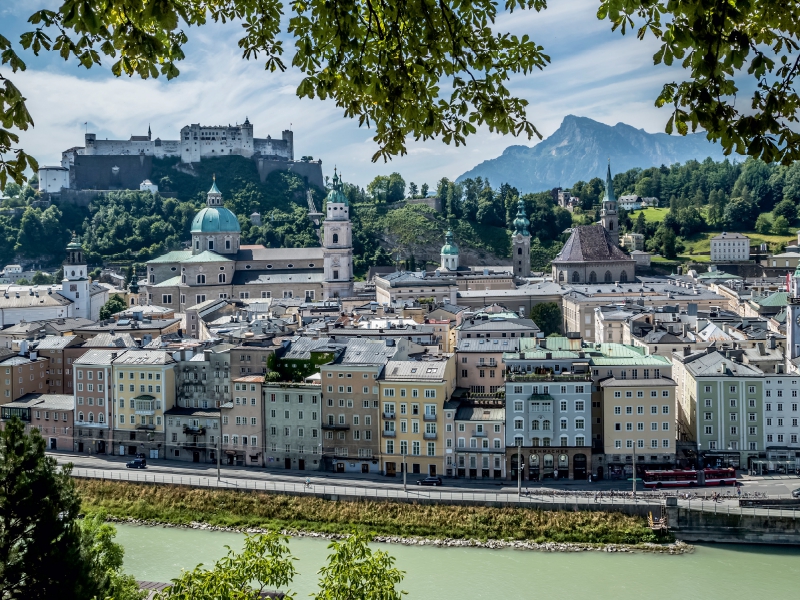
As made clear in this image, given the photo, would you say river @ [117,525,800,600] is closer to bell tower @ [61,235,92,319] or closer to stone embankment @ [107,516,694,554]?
stone embankment @ [107,516,694,554]

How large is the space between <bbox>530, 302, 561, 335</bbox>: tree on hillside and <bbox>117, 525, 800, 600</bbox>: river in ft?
75.4

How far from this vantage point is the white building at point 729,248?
6175 cm

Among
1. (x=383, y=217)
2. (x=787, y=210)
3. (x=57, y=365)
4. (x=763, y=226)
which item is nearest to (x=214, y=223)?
(x=383, y=217)

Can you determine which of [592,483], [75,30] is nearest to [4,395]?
[592,483]

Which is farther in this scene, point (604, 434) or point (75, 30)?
point (604, 434)

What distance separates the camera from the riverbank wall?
748 inches

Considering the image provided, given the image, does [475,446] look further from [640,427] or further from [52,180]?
[52,180]

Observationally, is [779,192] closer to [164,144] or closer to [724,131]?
[164,144]

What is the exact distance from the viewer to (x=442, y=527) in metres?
19.9

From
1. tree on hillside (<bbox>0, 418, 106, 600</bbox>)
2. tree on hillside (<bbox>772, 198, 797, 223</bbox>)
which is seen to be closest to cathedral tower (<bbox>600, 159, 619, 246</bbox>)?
tree on hillside (<bbox>772, 198, 797, 223</bbox>)

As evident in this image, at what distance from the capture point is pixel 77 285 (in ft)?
148

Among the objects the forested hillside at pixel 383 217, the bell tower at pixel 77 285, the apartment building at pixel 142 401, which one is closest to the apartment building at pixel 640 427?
the apartment building at pixel 142 401

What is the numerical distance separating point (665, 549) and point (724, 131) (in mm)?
17013

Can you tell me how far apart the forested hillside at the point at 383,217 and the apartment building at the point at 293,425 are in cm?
3439
